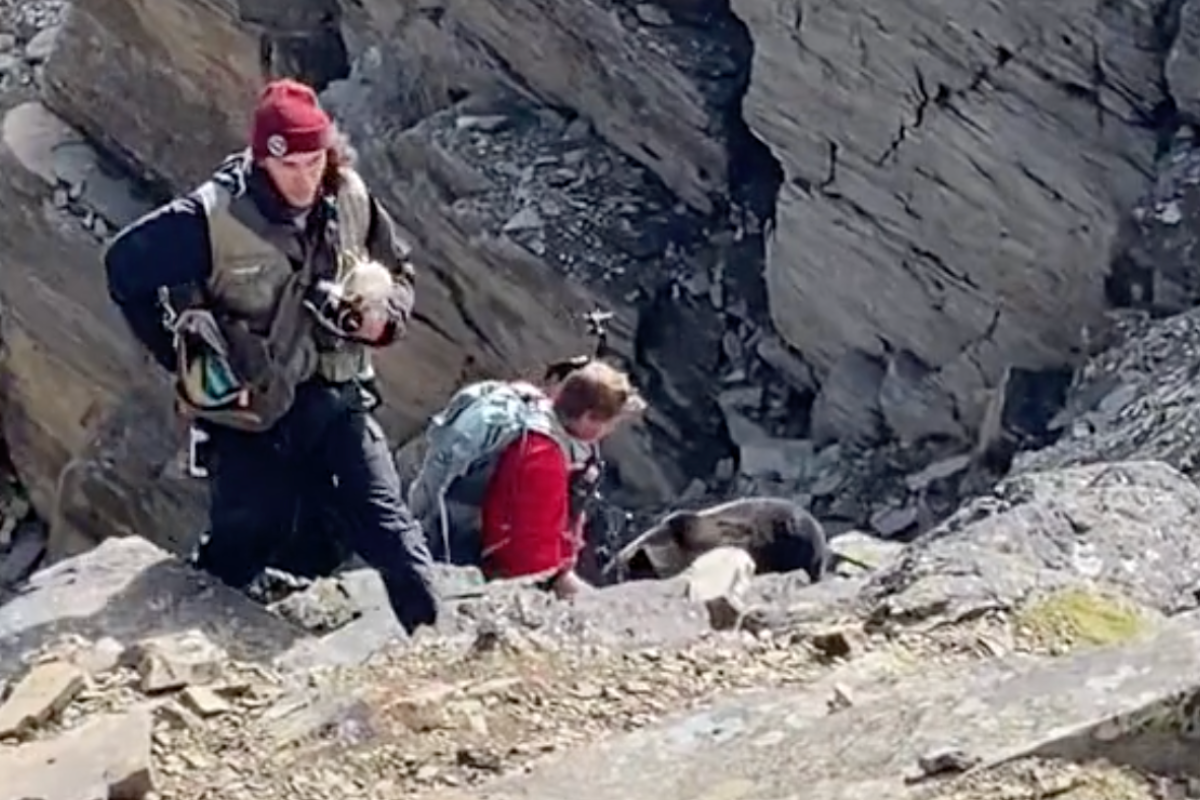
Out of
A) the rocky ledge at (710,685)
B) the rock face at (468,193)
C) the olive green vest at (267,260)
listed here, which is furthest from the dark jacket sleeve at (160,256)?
the rock face at (468,193)

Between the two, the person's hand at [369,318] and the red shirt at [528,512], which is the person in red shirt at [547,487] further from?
the person's hand at [369,318]

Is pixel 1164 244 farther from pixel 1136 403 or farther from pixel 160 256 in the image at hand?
pixel 160 256

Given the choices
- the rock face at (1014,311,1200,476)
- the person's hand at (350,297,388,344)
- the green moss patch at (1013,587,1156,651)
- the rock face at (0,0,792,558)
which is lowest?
the rock face at (0,0,792,558)

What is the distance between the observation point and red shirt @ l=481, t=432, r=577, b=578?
9.67 m

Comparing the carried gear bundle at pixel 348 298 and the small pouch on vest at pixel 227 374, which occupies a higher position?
the carried gear bundle at pixel 348 298

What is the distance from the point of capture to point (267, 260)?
9109 millimetres

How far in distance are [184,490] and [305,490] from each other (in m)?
10.7

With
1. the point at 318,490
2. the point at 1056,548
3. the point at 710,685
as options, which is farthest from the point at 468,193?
the point at 710,685

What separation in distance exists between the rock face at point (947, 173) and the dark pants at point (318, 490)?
6.25 metres

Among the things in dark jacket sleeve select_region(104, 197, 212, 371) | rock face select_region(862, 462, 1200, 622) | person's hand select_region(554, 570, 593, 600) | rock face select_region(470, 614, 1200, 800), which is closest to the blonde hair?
person's hand select_region(554, 570, 593, 600)

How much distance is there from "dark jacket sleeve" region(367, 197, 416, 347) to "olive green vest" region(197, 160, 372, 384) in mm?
64

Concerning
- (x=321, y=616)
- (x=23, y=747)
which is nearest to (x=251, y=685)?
(x=23, y=747)

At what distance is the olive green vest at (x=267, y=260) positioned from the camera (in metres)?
9.03

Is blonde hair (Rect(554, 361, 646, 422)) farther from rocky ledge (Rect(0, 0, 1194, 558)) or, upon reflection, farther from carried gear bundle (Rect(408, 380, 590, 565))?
rocky ledge (Rect(0, 0, 1194, 558))
